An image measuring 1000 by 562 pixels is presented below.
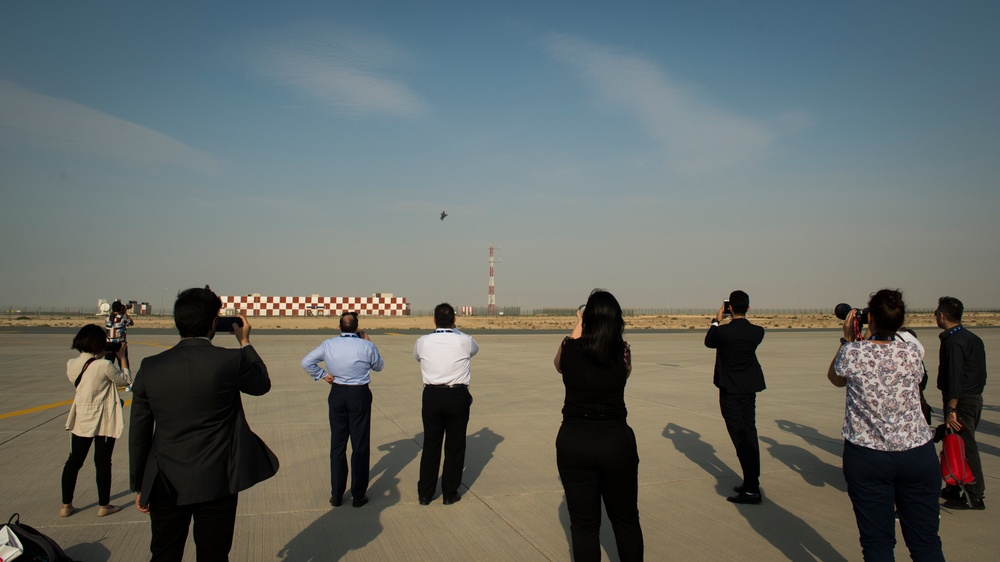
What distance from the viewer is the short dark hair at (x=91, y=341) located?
5.43m

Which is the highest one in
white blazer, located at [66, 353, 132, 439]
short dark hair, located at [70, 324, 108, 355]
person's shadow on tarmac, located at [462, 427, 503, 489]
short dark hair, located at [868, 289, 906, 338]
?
short dark hair, located at [868, 289, 906, 338]

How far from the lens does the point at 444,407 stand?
18.6ft

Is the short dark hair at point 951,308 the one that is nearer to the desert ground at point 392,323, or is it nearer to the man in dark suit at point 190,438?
the man in dark suit at point 190,438

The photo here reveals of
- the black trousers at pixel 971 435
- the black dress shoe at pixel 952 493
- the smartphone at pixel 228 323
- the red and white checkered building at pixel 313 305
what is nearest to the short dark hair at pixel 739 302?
the black trousers at pixel 971 435

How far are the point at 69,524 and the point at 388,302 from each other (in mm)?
62015

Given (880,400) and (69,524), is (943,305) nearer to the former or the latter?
(880,400)

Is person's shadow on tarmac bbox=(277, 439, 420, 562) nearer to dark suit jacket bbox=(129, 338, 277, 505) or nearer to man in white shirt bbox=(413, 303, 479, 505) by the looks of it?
man in white shirt bbox=(413, 303, 479, 505)

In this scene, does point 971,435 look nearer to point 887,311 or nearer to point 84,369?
point 887,311

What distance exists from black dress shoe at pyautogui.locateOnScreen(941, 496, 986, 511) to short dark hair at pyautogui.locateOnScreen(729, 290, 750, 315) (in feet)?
7.51

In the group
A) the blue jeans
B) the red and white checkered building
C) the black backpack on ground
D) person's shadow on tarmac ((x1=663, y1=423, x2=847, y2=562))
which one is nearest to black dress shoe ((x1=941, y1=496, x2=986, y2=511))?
person's shadow on tarmac ((x1=663, y1=423, x2=847, y2=562))

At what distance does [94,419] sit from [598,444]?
426 centimetres

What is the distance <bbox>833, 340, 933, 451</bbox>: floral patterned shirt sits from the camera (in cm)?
338

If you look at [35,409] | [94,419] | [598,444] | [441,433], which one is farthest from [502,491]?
[35,409]

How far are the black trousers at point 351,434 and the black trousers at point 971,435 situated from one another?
4.96 metres
